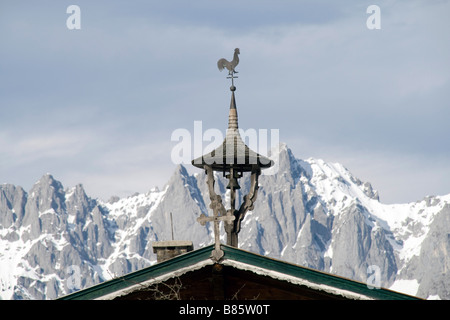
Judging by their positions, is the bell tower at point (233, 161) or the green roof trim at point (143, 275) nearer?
the green roof trim at point (143, 275)

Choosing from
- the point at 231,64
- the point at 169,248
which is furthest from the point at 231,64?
the point at 169,248

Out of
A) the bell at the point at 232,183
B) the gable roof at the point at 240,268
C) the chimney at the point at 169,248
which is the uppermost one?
the bell at the point at 232,183

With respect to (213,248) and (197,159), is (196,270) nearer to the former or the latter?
(213,248)

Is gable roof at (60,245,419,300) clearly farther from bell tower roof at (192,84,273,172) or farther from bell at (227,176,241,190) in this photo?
bell at (227,176,241,190)

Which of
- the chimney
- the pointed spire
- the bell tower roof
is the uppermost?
the pointed spire

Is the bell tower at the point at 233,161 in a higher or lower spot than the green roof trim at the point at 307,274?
higher

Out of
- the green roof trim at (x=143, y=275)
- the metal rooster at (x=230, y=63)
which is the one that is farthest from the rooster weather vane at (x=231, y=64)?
the green roof trim at (x=143, y=275)

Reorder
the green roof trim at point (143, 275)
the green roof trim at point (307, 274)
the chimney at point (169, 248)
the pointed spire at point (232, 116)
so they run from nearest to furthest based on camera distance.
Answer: the green roof trim at point (307, 274)
the green roof trim at point (143, 275)
the pointed spire at point (232, 116)
the chimney at point (169, 248)

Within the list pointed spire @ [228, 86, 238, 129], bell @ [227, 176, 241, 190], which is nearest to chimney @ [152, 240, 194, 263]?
bell @ [227, 176, 241, 190]

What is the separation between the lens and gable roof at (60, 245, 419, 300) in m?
15.3

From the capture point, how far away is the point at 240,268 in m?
15.5

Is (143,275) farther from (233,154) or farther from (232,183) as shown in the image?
(232,183)

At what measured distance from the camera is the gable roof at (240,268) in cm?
1527

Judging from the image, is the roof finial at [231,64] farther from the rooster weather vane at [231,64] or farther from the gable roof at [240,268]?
the gable roof at [240,268]
